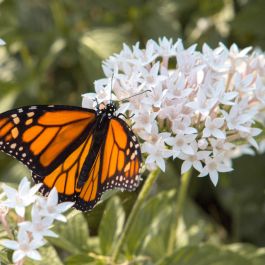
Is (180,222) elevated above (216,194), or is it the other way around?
(216,194)

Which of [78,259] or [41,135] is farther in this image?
[78,259]

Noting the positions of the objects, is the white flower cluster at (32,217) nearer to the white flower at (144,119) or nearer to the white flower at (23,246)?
the white flower at (23,246)

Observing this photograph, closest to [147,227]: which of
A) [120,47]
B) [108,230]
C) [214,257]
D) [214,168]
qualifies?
[108,230]

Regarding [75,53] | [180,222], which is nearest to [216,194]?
[180,222]

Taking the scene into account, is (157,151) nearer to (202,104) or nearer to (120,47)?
(202,104)

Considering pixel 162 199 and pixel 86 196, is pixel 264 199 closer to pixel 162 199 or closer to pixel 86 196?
pixel 162 199

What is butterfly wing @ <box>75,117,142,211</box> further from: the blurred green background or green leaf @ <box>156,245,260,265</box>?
the blurred green background
